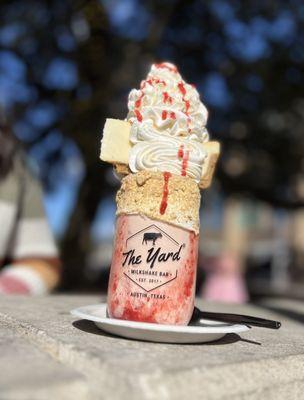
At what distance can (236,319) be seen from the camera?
5.23 ft

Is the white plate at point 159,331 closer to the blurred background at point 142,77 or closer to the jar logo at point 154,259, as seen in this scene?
the jar logo at point 154,259

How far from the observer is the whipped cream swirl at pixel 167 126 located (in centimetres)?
161

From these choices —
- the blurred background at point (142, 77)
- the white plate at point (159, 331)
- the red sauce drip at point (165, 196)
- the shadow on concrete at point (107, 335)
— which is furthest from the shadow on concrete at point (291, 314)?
the blurred background at point (142, 77)

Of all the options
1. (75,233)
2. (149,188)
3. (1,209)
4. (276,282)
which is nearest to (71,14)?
(75,233)

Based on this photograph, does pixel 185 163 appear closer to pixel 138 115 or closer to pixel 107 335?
pixel 138 115

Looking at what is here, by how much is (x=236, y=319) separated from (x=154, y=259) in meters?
0.31

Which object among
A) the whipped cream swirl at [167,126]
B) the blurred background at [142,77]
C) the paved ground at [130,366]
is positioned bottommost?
the paved ground at [130,366]

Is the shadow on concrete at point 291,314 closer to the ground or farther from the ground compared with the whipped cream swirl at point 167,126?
closer to the ground

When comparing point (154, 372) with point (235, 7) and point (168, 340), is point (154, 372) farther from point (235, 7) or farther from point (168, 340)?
point (235, 7)

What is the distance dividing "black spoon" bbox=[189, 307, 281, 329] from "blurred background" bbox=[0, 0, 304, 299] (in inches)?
192

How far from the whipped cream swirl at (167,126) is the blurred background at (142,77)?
466cm

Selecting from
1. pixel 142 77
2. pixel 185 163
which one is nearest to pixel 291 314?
pixel 185 163

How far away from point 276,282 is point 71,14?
22767 millimetres

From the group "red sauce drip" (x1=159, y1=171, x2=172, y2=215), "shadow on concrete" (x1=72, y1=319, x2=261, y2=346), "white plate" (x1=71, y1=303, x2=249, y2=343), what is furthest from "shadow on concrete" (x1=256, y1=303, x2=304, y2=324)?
"red sauce drip" (x1=159, y1=171, x2=172, y2=215)
